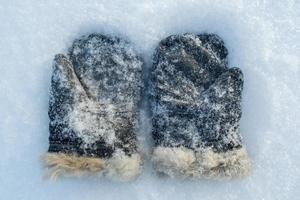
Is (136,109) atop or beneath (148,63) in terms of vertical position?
beneath

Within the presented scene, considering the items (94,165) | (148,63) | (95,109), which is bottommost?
(94,165)

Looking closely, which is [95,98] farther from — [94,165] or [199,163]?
[199,163]

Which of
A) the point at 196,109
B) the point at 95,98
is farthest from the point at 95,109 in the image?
the point at 196,109

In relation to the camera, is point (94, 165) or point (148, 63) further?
point (148, 63)

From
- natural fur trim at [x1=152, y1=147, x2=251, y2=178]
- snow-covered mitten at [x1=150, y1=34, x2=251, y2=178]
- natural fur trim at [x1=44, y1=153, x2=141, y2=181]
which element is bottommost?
natural fur trim at [x1=44, y1=153, x2=141, y2=181]

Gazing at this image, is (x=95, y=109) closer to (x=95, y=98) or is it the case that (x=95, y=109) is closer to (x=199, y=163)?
(x=95, y=98)

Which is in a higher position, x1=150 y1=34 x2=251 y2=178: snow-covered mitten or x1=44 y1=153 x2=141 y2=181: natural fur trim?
x1=150 y1=34 x2=251 y2=178: snow-covered mitten

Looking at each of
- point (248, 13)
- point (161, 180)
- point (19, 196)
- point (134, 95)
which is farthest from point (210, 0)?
point (19, 196)
